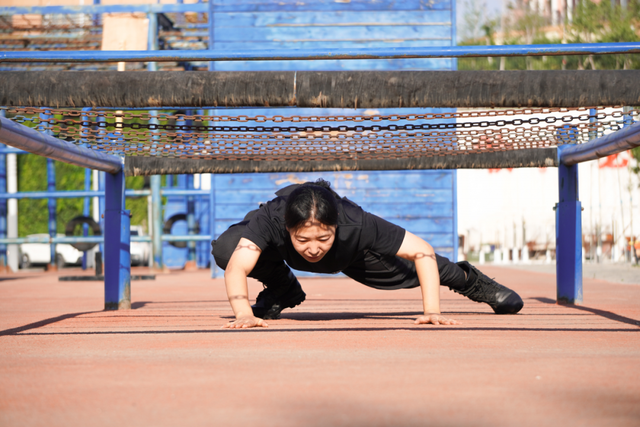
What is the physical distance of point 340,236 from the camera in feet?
11.5

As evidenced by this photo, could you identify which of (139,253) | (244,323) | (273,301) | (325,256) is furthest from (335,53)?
(139,253)

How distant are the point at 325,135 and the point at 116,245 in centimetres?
177

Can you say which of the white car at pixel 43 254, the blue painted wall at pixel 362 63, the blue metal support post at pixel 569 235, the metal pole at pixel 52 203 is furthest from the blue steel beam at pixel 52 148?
the white car at pixel 43 254

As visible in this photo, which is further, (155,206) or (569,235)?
(155,206)

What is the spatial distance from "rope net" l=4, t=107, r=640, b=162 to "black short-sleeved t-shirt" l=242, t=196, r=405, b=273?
49 centimetres

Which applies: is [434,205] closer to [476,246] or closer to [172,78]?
[172,78]

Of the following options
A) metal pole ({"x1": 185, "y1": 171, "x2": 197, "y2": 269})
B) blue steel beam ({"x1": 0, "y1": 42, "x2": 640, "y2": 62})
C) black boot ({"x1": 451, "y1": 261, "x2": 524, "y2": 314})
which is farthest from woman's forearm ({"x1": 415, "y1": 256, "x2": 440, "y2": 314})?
metal pole ({"x1": 185, "y1": 171, "x2": 197, "y2": 269})

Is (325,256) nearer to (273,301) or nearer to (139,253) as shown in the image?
A: (273,301)

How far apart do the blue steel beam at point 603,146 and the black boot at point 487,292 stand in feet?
3.37

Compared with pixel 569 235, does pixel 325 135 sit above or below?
above

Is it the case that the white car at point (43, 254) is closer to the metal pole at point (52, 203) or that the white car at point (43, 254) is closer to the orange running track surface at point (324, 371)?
the metal pole at point (52, 203)

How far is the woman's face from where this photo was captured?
3.25 m

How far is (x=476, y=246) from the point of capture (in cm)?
2094

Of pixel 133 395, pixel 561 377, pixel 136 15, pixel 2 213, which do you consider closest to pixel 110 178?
pixel 133 395
